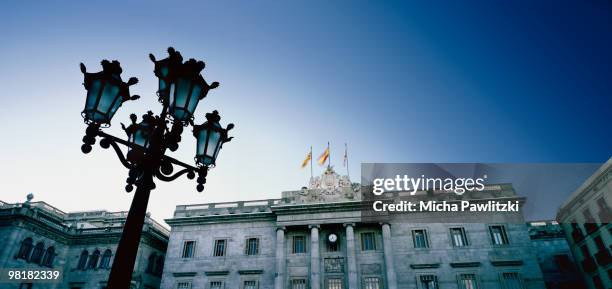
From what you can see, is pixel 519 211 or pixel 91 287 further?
pixel 91 287

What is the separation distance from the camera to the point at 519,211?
29766 millimetres

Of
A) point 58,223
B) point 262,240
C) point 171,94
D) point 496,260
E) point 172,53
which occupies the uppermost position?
point 58,223

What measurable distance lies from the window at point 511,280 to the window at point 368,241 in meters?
9.88

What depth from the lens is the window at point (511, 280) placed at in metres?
26.8

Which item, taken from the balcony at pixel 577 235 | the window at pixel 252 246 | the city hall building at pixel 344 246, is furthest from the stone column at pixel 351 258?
the balcony at pixel 577 235

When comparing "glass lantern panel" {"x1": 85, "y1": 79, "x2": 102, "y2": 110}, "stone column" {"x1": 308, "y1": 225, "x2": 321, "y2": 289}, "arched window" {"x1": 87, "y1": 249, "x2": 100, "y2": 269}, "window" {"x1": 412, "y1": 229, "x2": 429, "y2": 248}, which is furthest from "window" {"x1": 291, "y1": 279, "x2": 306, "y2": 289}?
"glass lantern panel" {"x1": 85, "y1": 79, "x2": 102, "y2": 110}

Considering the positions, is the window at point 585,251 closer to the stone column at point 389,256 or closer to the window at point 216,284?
the stone column at point 389,256

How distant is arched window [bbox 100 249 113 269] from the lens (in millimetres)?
33406

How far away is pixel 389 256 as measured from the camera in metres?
28.2

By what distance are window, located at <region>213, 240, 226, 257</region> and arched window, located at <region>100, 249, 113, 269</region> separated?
34.6 ft

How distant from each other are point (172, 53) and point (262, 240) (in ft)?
91.1

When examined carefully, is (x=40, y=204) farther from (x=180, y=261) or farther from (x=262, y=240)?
(x=262, y=240)

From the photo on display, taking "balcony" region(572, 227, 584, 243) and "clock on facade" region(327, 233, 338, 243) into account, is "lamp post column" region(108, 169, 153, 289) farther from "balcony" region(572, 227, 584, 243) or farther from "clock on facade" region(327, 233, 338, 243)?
"balcony" region(572, 227, 584, 243)

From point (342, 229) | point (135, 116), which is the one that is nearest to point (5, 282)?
point (342, 229)
